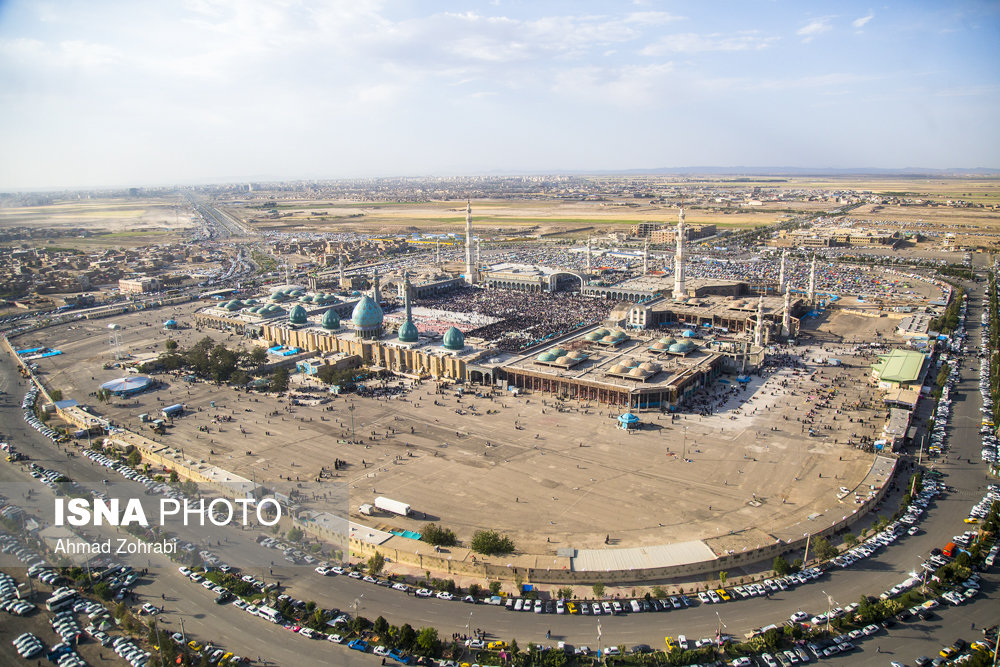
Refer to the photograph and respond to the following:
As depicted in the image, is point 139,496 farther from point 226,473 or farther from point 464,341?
point 464,341

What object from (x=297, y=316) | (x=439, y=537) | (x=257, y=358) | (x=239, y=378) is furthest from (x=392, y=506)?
(x=297, y=316)

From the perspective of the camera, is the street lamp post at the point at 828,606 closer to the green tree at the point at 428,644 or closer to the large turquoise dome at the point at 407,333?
the green tree at the point at 428,644

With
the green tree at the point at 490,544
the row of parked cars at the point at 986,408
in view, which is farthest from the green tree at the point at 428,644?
the row of parked cars at the point at 986,408

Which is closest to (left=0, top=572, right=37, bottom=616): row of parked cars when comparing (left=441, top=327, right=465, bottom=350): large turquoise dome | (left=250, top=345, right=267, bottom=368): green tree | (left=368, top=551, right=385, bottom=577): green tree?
(left=368, top=551, right=385, bottom=577): green tree

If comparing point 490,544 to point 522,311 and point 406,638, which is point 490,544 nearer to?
point 406,638

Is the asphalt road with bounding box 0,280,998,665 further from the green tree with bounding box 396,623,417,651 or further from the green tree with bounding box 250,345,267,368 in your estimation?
the green tree with bounding box 250,345,267,368

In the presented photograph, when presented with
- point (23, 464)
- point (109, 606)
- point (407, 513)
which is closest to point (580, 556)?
point (407, 513)
